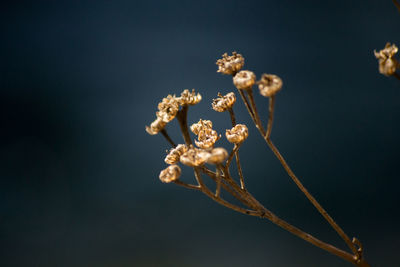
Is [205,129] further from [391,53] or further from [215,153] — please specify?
[391,53]

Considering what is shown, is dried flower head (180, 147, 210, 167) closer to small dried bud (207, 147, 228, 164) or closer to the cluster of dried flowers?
small dried bud (207, 147, 228, 164)

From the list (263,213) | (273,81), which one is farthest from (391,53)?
(263,213)

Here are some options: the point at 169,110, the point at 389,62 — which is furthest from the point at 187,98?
the point at 389,62

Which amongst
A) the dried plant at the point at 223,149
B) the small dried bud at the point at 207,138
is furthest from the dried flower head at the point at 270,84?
the small dried bud at the point at 207,138

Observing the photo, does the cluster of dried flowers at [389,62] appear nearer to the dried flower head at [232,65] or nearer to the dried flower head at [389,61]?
the dried flower head at [389,61]

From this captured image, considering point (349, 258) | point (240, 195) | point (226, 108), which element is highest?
point (226, 108)

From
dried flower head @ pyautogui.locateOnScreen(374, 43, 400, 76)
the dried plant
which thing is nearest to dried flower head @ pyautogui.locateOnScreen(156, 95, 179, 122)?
the dried plant
